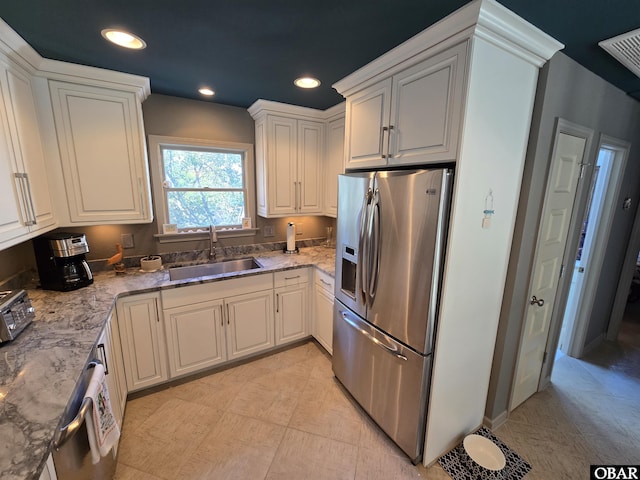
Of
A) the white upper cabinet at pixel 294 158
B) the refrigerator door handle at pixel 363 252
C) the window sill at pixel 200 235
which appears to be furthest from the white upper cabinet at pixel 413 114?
the window sill at pixel 200 235

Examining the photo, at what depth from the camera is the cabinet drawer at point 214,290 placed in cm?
208

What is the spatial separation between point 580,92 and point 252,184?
2.65 metres

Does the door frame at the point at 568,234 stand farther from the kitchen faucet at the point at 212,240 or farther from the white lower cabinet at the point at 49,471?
the kitchen faucet at the point at 212,240

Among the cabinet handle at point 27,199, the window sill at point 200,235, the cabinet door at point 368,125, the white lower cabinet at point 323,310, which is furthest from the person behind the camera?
the window sill at point 200,235

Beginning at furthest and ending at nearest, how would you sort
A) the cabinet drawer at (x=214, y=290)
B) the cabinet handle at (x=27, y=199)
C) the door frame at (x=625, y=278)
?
the door frame at (x=625, y=278)
the cabinet drawer at (x=214, y=290)
the cabinet handle at (x=27, y=199)

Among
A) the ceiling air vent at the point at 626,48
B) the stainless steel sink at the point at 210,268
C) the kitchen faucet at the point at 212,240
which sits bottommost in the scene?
the stainless steel sink at the point at 210,268

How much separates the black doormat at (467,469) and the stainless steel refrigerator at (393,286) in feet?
0.58

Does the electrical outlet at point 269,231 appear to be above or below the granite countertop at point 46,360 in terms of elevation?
above

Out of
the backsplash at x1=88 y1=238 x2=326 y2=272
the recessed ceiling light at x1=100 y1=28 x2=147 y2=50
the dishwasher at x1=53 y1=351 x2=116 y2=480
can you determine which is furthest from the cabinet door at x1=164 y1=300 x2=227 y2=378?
the recessed ceiling light at x1=100 y1=28 x2=147 y2=50

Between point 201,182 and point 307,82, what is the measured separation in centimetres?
142

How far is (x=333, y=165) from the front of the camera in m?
2.81

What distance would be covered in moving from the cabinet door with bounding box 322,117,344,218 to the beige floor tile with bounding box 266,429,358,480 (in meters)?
1.80

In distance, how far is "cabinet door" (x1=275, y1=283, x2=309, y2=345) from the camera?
2.59 metres

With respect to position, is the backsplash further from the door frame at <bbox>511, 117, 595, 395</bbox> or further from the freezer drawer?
the door frame at <bbox>511, 117, 595, 395</bbox>
